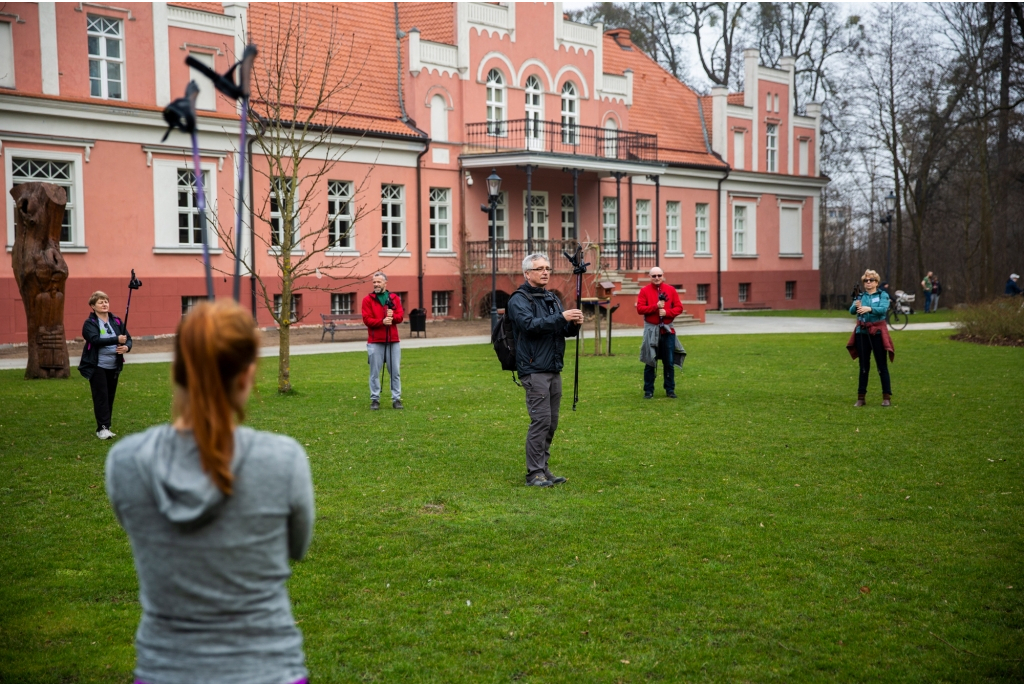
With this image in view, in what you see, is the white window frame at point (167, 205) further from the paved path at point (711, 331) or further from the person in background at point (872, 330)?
the person in background at point (872, 330)

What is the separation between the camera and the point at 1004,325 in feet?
76.8

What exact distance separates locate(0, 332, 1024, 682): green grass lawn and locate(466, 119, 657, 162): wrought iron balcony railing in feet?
71.6

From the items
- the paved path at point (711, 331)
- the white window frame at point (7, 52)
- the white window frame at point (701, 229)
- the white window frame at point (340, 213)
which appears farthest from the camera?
the white window frame at point (701, 229)

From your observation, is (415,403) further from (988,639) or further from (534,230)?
(534,230)

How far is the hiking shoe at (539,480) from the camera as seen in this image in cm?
879

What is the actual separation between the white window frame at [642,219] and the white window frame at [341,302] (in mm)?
13700

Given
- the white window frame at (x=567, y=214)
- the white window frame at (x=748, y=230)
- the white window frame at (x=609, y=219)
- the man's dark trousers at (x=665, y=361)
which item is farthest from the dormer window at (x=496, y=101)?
the man's dark trousers at (x=665, y=361)

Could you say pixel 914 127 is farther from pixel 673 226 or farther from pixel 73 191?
pixel 73 191

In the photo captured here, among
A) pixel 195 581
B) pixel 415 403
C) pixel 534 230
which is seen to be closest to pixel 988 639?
pixel 195 581

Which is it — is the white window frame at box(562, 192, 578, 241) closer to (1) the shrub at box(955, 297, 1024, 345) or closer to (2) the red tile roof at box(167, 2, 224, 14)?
(2) the red tile roof at box(167, 2, 224, 14)

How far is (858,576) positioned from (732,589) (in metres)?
0.86

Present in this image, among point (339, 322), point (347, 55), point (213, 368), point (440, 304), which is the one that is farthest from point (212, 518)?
point (347, 55)

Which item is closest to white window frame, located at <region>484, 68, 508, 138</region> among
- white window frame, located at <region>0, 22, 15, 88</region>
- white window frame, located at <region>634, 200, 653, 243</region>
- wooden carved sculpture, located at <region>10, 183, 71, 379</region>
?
white window frame, located at <region>634, 200, 653, 243</region>

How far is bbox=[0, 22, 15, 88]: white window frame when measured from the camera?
2303 cm
